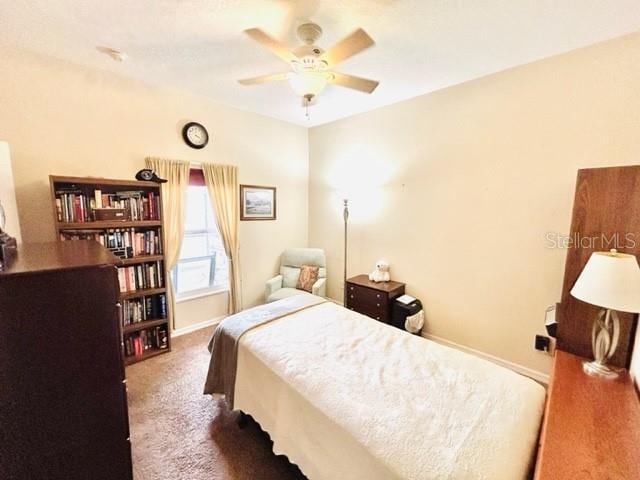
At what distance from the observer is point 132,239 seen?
2.62 m

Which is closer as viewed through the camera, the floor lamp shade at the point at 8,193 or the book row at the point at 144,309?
the floor lamp shade at the point at 8,193

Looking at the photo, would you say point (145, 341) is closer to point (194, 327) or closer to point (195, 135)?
point (194, 327)

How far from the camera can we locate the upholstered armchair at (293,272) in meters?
3.54

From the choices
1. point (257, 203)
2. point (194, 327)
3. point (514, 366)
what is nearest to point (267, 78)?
point (257, 203)

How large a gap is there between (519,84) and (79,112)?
152 inches

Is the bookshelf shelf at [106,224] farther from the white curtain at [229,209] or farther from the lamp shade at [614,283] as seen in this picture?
the lamp shade at [614,283]

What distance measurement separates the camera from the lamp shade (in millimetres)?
1271

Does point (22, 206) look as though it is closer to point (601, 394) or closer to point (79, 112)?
point (79, 112)

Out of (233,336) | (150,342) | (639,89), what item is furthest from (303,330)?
Result: (639,89)

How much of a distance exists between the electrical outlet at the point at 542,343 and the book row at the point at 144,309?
139 inches

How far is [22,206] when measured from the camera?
221cm

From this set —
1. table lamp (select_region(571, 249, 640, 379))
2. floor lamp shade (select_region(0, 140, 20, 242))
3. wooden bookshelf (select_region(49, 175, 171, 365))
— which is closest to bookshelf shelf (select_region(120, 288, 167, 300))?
wooden bookshelf (select_region(49, 175, 171, 365))

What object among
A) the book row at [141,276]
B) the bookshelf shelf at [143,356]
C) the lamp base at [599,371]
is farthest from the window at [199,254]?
the lamp base at [599,371]

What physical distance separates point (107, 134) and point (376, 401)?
3.15 m
